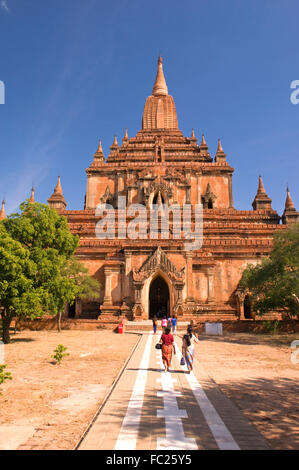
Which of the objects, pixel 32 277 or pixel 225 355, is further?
pixel 32 277

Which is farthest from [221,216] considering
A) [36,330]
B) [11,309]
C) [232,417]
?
[232,417]

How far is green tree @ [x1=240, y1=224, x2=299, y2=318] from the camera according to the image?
750 inches

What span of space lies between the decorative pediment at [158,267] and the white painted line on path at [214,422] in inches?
680

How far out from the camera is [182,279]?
2673 centimetres

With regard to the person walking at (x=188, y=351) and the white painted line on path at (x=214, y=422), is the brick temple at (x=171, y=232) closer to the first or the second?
the person walking at (x=188, y=351)

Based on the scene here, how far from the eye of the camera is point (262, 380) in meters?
10.5

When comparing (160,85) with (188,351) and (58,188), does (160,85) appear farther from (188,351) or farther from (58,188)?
(188,351)

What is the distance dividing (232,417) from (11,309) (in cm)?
1536

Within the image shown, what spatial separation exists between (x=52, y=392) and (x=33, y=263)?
11.0 metres

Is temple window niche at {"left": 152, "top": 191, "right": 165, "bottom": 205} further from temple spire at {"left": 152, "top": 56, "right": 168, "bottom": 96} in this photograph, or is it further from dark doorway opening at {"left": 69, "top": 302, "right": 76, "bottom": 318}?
temple spire at {"left": 152, "top": 56, "right": 168, "bottom": 96}

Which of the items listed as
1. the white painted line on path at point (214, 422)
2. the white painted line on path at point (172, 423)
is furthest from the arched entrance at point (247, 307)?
the white painted line on path at point (172, 423)

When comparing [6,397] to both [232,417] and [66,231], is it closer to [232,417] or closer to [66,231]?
[232,417]

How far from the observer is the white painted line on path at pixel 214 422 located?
18.4ft

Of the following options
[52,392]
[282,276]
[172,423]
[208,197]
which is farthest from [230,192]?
[172,423]
